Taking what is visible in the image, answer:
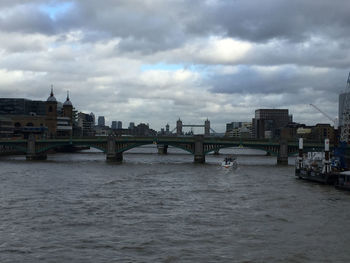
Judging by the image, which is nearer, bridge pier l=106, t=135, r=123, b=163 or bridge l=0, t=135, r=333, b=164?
bridge l=0, t=135, r=333, b=164

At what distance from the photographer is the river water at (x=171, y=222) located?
33109 mm

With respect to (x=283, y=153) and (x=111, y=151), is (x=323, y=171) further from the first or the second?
A: (x=111, y=151)

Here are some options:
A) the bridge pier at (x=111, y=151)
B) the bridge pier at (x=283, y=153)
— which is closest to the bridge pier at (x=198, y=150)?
the bridge pier at (x=283, y=153)

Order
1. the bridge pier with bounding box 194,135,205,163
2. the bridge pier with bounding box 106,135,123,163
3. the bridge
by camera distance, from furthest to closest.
→ the bridge pier with bounding box 106,135,123,163
the bridge pier with bounding box 194,135,205,163
the bridge

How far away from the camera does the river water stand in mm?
33109

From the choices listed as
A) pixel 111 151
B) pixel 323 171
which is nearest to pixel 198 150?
pixel 111 151

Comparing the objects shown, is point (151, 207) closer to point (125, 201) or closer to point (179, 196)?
point (125, 201)

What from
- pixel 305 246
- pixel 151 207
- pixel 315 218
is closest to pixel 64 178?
pixel 151 207

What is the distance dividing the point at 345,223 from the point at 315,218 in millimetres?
3015

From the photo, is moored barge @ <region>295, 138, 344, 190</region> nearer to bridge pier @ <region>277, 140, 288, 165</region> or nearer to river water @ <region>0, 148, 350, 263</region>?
river water @ <region>0, 148, 350, 263</region>

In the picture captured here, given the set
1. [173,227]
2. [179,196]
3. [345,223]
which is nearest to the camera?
[173,227]

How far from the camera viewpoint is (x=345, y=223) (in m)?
44.4

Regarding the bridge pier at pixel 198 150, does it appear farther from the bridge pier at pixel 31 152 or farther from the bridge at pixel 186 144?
the bridge pier at pixel 31 152

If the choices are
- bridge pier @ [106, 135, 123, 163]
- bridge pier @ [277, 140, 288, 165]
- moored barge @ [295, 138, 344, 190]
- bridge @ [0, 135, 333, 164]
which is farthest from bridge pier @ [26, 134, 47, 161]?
moored barge @ [295, 138, 344, 190]
